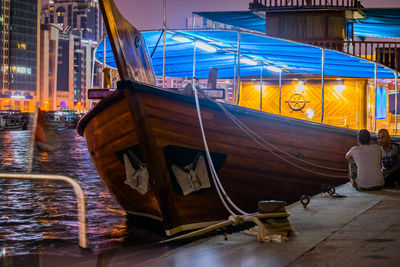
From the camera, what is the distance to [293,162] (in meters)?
8.91

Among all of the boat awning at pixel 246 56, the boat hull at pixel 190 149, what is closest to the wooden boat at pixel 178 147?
the boat hull at pixel 190 149

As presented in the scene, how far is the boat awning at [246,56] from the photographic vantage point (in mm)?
9312

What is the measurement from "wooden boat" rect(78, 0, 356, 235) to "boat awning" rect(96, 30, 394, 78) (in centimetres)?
156

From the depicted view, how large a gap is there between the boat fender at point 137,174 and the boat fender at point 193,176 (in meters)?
0.43

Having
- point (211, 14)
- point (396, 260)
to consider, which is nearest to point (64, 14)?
point (211, 14)

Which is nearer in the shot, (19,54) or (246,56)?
(246,56)

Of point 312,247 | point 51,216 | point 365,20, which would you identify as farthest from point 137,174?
point 365,20

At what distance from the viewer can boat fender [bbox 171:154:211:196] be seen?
23.1 feet

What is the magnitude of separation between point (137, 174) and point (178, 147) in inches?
27.9

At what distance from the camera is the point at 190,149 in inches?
284

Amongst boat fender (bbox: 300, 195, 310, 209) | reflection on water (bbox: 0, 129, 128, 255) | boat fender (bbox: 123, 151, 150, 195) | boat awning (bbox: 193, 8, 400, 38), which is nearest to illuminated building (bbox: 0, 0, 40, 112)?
boat awning (bbox: 193, 8, 400, 38)

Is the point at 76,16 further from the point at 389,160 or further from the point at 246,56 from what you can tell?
the point at 389,160

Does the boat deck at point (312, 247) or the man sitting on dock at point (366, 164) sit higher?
the man sitting on dock at point (366, 164)

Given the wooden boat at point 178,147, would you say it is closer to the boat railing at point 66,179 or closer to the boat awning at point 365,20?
the boat railing at point 66,179
